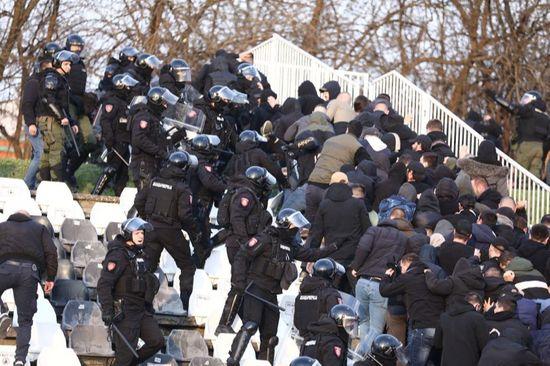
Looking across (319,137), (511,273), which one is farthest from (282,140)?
(511,273)

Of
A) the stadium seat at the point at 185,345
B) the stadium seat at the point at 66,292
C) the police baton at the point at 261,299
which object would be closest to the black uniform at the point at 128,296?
the stadium seat at the point at 185,345

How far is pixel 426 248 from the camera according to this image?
18.1 meters

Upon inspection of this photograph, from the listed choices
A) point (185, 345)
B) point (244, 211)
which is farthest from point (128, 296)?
point (244, 211)

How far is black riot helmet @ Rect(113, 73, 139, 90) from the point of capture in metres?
21.4

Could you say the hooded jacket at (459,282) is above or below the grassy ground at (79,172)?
below

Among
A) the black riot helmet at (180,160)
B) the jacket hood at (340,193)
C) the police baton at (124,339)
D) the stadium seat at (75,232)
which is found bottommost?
the police baton at (124,339)

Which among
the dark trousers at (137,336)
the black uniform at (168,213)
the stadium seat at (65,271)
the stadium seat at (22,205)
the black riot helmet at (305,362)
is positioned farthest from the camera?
the stadium seat at (22,205)

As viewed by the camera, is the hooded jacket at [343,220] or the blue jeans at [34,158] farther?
the blue jeans at [34,158]

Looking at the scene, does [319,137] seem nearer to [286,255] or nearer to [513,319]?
[286,255]

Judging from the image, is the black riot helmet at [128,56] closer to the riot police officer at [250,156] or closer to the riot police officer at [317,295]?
the riot police officer at [250,156]

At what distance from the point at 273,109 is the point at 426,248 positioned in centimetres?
596

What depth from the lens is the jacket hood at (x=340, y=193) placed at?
18.8m

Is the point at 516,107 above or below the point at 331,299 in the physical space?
above

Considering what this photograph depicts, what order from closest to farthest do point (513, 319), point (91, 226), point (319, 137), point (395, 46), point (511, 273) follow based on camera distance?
point (513, 319) → point (511, 273) → point (91, 226) → point (319, 137) → point (395, 46)
